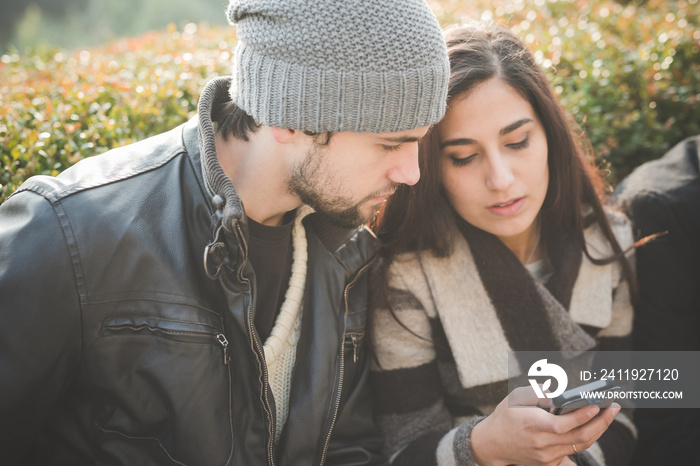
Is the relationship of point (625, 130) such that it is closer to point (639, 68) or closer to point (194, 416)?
point (639, 68)

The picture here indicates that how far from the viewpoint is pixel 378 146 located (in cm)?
218

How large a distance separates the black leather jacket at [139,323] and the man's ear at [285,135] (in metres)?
0.25

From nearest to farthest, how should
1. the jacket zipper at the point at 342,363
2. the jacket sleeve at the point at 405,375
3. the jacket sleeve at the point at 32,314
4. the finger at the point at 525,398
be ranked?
the jacket sleeve at the point at 32,314
the finger at the point at 525,398
the jacket zipper at the point at 342,363
the jacket sleeve at the point at 405,375

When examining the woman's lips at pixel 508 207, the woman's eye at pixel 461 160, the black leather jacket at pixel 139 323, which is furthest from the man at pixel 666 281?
the black leather jacket at pixel 139 323

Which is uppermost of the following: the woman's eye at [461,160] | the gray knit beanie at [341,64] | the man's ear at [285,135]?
the gray knit beanie at [341,64]

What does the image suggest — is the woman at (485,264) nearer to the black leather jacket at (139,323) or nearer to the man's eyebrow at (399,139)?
the man's eyebrow at (399,139)

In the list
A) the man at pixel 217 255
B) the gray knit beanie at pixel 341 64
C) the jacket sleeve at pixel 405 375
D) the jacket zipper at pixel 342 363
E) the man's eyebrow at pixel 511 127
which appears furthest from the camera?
the jacket sleeve at pixel 405 375

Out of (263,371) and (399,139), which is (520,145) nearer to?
(399,139)

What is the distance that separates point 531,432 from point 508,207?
91 cm

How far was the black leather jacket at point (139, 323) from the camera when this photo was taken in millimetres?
1729

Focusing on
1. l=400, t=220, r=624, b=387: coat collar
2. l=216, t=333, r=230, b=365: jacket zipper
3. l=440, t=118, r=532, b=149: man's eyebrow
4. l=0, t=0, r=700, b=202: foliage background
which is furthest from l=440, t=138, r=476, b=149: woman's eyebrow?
l=216, t=333, r=230, b=365: jacket zipper

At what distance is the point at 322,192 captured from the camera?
221 cm

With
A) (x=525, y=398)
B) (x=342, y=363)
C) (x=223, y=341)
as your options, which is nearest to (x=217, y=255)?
(x=223, y=341)

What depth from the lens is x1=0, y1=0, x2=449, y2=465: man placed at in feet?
5.83
